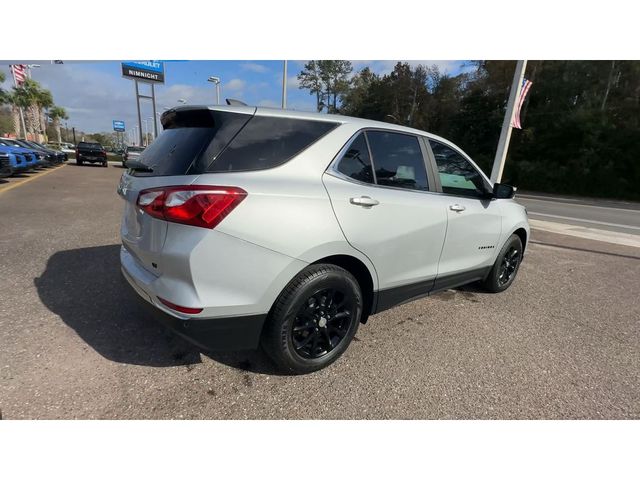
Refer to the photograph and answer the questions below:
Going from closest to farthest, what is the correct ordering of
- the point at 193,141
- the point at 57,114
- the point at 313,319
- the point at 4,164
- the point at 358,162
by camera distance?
the point at 193,141 < the point at 313,319 < the point at 358,162 < the point at 4,164 < the point at 57,114

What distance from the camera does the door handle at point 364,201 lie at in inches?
90.5

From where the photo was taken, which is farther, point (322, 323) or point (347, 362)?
point (347, 362)

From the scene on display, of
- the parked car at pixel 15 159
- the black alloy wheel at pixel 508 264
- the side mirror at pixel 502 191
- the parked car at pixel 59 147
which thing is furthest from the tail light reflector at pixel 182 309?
the parked car at pixel 59 147

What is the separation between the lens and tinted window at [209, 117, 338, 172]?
1.98 metres

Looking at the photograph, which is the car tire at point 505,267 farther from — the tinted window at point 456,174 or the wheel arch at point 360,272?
the wheel arch at point 360,272

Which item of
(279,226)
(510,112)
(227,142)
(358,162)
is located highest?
(510,112)

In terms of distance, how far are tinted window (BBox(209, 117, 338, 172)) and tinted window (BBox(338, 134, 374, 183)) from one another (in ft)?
0.80

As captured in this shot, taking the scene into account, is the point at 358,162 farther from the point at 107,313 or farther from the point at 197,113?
the point at 107,313

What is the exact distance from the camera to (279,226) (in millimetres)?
1989

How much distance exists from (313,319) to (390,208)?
979 mm

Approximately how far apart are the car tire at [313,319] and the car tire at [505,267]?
222cm

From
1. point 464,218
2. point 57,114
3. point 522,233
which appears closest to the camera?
point 464,218

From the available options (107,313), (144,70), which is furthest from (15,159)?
(144,70)

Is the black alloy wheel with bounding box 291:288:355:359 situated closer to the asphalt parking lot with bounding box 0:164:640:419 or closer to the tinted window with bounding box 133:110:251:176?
the asphalt parking lot with bounding box 0:164:640:419
